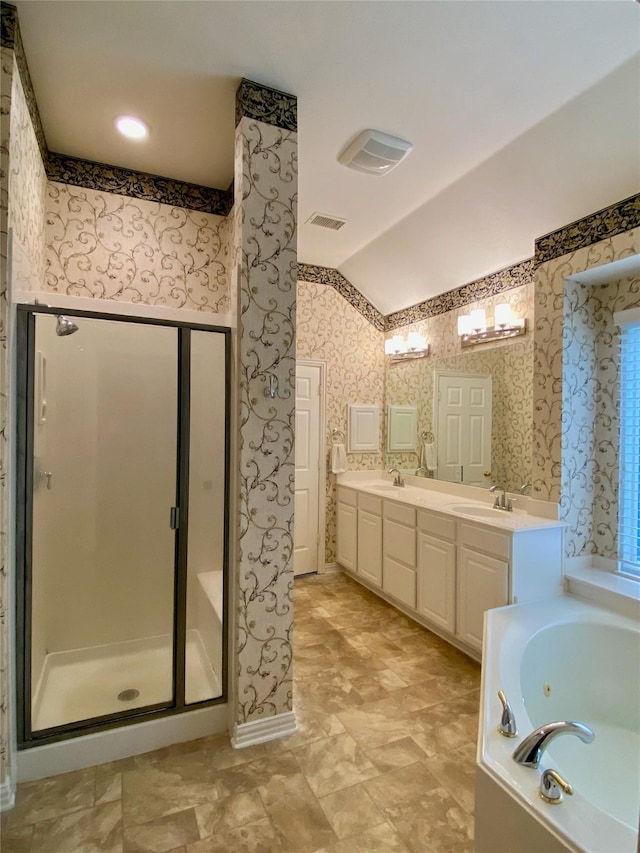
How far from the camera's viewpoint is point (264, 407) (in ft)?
6.38

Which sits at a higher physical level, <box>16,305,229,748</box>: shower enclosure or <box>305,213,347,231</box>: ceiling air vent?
<box>305,213,347,231</box>: ceiling air vent

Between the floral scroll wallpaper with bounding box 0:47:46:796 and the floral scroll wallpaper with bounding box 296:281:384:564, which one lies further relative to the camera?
the floral scroll wallpaper with bounding box 296:281:384:564

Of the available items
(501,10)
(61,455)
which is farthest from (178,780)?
(501,10)

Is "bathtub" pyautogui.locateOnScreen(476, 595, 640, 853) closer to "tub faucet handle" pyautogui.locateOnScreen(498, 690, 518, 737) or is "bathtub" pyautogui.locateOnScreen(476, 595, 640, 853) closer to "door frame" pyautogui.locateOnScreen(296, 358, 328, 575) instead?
"tub faucet handle" pyautogui.locateOnScreen(498, 690, 518, 737)

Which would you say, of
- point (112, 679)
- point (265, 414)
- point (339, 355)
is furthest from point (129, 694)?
point (339, 355)

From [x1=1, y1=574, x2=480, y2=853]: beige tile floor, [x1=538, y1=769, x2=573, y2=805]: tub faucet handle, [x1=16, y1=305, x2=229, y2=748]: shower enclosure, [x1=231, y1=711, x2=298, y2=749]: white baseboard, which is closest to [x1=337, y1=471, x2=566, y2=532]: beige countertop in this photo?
[x1=1, y1=574, x2=480, y2=853]: beige tile floor

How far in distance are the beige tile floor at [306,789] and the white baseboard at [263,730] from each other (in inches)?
1.4

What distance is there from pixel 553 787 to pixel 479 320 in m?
2.88

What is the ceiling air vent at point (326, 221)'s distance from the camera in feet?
10.2

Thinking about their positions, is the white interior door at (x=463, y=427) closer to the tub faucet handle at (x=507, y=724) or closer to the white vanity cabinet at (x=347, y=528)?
the white vanity cabinet at (x=347, y=528)

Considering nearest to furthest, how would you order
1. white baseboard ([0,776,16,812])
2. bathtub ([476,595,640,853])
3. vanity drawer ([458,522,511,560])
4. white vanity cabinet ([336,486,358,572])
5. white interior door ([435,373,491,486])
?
bathtub ([476,595,640,853]) → white baseboard ([0,776,16,812]) → vanity drawer ([458,522,511,560]) → white interior door ([435,373,491,486]) → white vanity cabinet ([336,486,358,572])

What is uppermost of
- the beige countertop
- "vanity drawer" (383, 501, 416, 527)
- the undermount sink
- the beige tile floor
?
the beige countertop

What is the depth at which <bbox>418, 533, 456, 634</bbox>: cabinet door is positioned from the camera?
274 cm

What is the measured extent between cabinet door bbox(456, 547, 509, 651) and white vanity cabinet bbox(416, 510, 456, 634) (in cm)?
6
